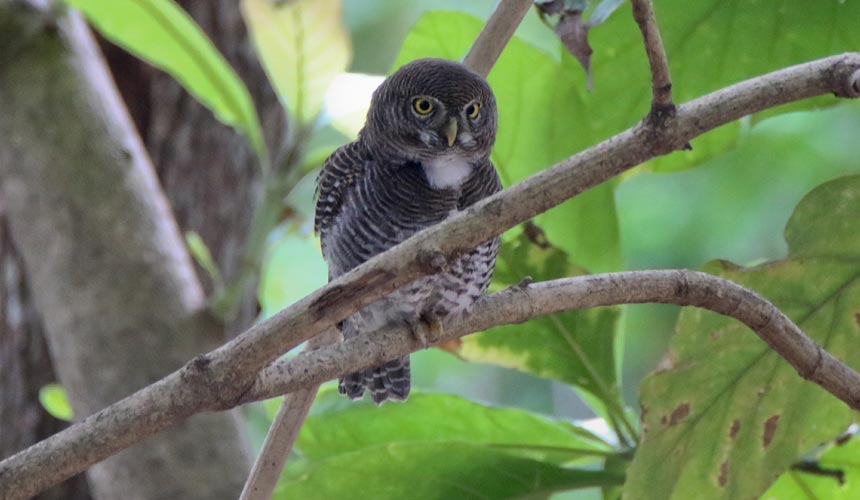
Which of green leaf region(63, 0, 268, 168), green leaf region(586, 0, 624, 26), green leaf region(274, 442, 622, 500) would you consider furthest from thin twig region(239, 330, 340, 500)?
green leaf region(63, 0, 268, 168)

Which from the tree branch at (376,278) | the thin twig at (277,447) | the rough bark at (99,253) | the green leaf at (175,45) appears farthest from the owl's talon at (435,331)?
the green leaf at (175,45)

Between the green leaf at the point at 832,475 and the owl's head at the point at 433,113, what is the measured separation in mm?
743

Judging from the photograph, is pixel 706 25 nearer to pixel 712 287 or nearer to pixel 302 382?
pixel 712 287

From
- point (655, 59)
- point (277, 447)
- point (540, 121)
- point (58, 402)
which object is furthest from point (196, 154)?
point (655, 59)

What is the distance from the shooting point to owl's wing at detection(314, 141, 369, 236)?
1.82 meters

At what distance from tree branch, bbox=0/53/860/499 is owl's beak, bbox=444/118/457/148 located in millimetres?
626

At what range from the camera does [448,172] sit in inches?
67.8

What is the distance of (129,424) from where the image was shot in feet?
3.22

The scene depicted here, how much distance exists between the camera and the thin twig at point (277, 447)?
1.34m

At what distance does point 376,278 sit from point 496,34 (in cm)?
55

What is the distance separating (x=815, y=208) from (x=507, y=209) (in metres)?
0.62

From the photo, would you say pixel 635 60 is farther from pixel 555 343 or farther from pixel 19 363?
pixel 19 363

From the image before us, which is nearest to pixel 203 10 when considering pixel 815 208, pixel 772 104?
pixel 815 208

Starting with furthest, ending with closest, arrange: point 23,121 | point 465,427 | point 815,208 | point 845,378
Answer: point 23,121
point 465,427
point 815,208
point 845,378
